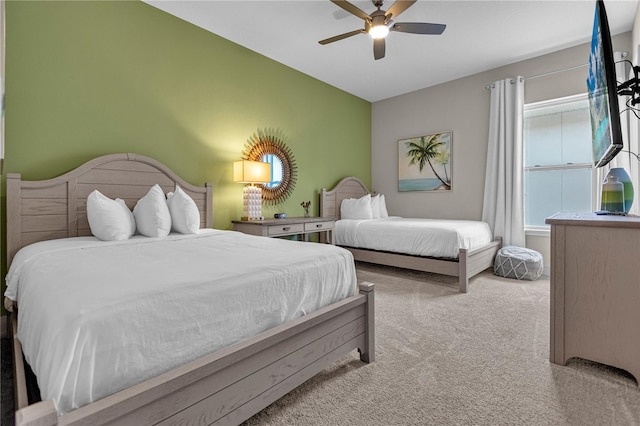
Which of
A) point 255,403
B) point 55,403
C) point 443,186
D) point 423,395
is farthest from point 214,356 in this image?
point 443,186

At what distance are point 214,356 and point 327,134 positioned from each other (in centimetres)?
410

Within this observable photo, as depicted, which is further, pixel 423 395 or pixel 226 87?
pixel 226 87

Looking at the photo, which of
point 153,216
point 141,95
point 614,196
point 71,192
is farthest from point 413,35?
point 71,192

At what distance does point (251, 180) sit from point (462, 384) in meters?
2.57

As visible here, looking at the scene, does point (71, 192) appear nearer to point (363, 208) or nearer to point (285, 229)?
point (285, 229)

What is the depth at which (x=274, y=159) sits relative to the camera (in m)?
3.97

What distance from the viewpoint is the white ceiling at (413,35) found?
2.87m

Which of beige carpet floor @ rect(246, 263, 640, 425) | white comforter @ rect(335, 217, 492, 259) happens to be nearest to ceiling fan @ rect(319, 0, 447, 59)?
white comforter @ rect(335, 217, 492, 259)

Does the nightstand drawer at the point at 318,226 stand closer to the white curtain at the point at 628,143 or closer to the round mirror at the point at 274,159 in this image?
the round mirror at the point at 274,159

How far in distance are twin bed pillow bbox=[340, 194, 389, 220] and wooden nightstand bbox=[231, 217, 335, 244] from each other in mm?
712

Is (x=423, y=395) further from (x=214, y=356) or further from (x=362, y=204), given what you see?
(x=362, y=204)

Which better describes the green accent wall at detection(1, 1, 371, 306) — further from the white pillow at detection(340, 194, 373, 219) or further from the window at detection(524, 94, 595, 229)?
the window at detection(524, 94, 595, 229)

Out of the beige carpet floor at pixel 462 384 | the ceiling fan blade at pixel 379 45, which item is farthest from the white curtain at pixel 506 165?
the ceiling fan blade at pixel 379 45

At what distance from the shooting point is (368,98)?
5.45m
